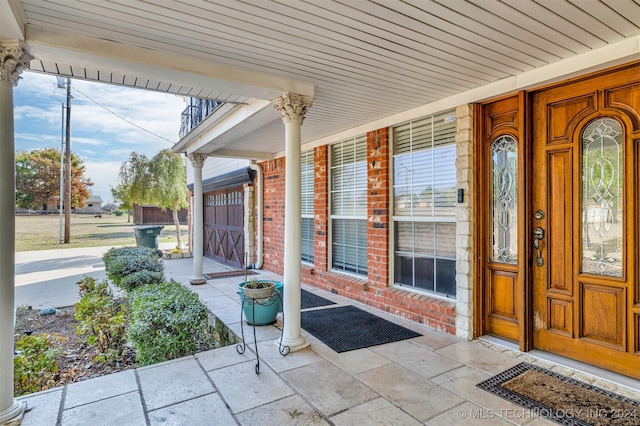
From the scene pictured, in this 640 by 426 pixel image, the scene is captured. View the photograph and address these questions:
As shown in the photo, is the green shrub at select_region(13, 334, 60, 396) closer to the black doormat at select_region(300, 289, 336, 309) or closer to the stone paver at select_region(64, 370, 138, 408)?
the stone paver at select_region(64, 370, 138, 408)

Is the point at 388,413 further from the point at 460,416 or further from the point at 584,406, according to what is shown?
the point at 584,406

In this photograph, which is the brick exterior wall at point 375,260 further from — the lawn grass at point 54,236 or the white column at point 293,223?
the lawn grass at point 54,236

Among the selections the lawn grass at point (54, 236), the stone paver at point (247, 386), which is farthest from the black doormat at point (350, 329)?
the lawn grass at point (54, 236)

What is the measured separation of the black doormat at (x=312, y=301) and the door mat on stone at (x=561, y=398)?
103 inches

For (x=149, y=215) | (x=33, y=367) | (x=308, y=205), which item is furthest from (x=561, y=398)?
(x=149, y=215)

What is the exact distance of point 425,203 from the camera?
13.8ft

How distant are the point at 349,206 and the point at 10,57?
423 cm

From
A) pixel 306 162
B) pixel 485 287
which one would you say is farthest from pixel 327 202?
pixel 485 287

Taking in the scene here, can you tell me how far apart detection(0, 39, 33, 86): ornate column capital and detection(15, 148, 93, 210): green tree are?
23341mm

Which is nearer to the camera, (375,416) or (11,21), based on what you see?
(11,21)

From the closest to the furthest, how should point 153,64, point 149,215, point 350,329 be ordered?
point 153,64 < point 350,329 < point 149,215

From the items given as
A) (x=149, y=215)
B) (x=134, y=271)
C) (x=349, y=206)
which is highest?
(x=349, y=206)

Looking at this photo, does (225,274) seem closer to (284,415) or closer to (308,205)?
(308,205)

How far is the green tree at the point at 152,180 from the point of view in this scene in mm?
11844
